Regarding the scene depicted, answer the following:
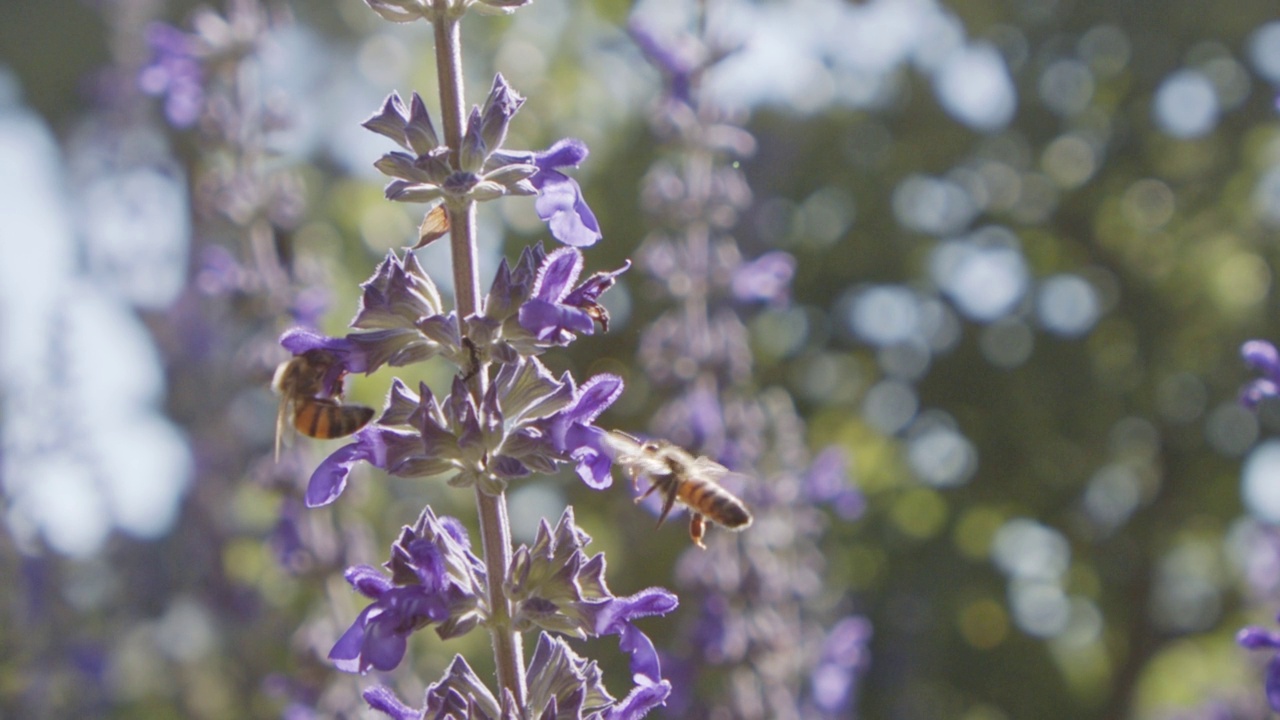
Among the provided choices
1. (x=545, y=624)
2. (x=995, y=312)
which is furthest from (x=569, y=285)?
(x=995, y=312)

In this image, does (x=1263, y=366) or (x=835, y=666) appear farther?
(x=835, y=666)

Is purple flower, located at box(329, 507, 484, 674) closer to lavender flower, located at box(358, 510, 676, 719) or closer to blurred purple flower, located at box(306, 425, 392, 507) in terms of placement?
lavender flower, located at box(358, 510, 676, 719)

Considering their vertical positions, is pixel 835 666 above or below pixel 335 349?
below

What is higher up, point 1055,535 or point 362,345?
point 362,345

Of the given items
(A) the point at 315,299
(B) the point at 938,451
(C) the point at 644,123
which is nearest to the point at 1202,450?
(B) the point at 938,451

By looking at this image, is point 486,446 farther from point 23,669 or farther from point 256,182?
point 23,669

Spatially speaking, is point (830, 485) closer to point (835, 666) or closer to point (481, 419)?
point (835, 666)

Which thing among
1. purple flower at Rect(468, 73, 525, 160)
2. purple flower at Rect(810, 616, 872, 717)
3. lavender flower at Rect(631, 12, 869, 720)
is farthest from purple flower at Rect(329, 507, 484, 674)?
purple flower at Rect(810, 616, 872, 717)
